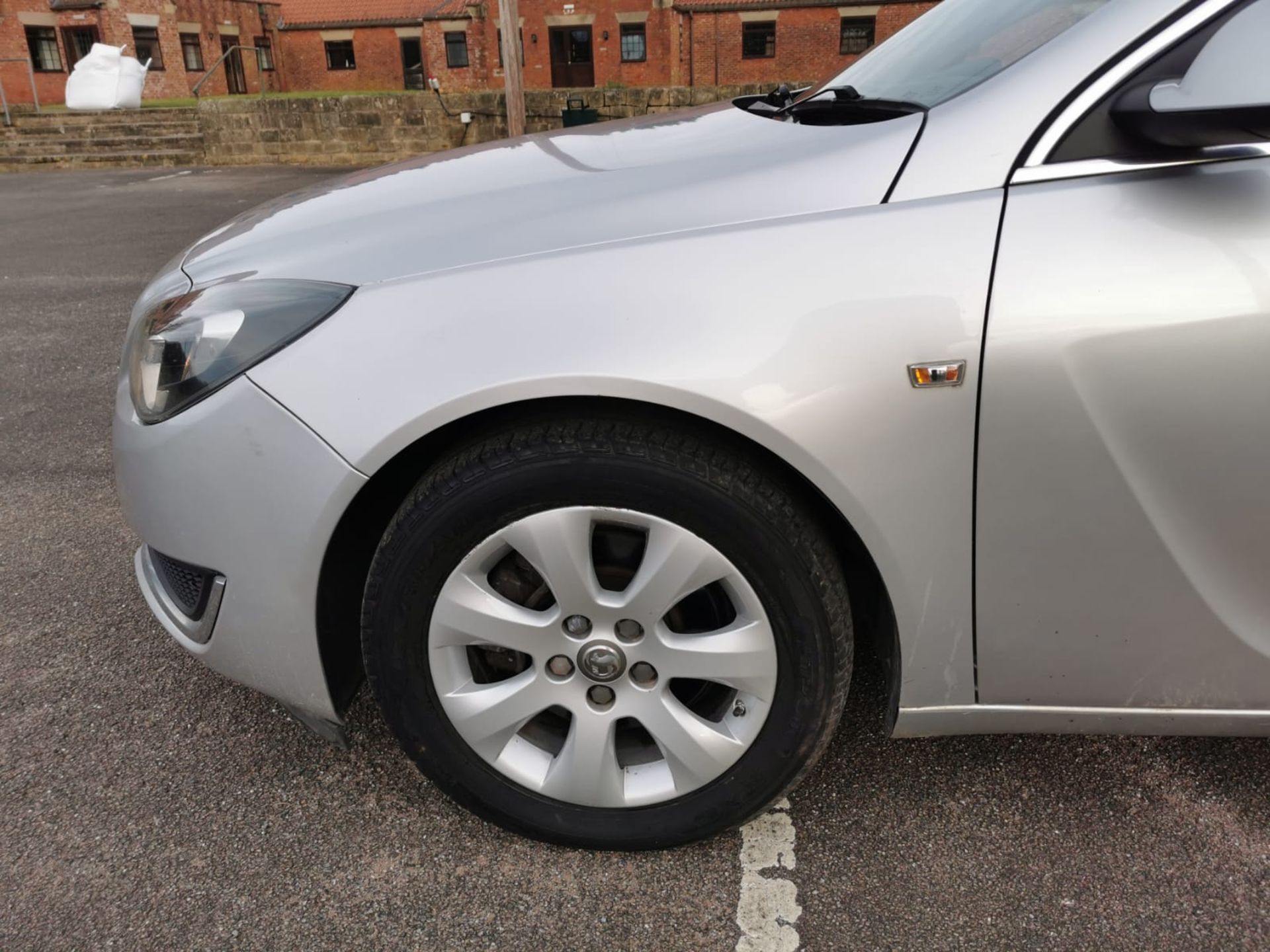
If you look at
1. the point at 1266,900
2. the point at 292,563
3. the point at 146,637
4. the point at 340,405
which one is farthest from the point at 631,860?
the point at 146,637

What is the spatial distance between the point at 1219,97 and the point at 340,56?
38.6m

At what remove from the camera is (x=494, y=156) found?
2023 mm

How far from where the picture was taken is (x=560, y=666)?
5.02 feet

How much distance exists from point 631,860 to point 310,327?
108 centimetres

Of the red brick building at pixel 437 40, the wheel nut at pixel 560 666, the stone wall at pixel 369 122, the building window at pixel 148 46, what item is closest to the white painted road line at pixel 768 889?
the wheel nut at pixel 560 666

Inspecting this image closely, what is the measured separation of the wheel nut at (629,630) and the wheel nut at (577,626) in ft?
0.15

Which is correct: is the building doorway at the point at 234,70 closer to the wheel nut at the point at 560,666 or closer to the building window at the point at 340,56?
the building window at the point at 340,56

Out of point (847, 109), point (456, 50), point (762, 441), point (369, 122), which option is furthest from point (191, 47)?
→ point (762, 441)

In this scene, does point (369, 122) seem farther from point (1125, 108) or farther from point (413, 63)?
point (413, 63)

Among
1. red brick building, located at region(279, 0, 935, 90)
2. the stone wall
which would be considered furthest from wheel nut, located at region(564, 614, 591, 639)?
red brick building, located at region(279, 0, 935, 90)

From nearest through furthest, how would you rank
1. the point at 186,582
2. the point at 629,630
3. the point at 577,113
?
the point at 629,630 < the point at 186,582 < the point at 577,113

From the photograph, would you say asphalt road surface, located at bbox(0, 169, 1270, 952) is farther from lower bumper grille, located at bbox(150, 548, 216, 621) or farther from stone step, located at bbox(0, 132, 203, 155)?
stone step, located at bbox(0, 132, 203, 155)

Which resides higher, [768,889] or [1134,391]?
[1134,391]

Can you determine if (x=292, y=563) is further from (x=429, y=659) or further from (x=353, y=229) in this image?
(x=353, y=229)
